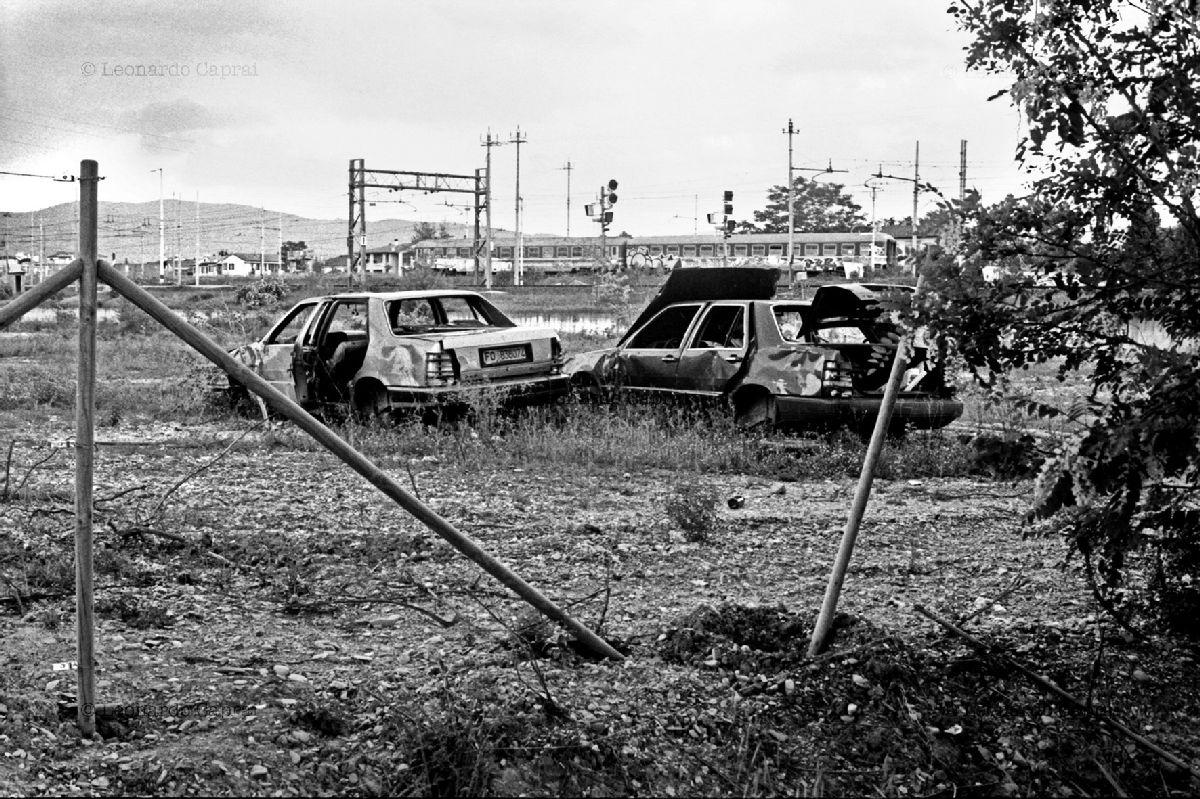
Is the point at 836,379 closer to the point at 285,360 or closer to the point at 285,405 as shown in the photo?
the point at 285,360

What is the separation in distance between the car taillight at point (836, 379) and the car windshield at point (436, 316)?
13.2ft

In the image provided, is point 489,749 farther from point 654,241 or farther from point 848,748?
point 654,241

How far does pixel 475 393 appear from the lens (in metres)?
12.4

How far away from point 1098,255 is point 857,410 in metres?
6.71

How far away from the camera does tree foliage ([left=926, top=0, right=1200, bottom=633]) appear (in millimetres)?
4297

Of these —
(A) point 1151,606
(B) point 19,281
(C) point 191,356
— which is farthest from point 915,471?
(B) point 19,281

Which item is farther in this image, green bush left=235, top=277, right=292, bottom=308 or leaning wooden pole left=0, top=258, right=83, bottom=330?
green bush left=235, top=277, right=292, bottom=308

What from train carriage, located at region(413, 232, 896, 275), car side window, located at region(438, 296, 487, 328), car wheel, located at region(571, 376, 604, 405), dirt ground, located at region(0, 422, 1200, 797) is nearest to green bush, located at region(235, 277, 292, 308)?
car side window, located at region(438, 296, 487, 328)

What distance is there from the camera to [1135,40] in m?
4.44

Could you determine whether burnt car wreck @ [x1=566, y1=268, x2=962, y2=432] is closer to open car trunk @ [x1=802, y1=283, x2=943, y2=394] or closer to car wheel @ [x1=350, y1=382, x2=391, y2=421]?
open car trunk @ [x1=802, y1=283, x2=943, y2=394]

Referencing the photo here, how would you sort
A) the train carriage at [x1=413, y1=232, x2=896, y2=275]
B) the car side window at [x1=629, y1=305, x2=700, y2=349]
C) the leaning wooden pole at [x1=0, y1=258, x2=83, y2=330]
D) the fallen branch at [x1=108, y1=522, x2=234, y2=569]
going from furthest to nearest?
the train carriage at [x1=413, y1=232, x2=896, y2=275]
the car side window at [x1=629, y1=305, x2=700, y2=349]
the fallen branch at [x1=108, y1=522, x2=234, y2=569]
the leaning wooden pole at [x1=0, y1=258, x2=83, y2=330]

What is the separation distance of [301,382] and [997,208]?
9.81 m

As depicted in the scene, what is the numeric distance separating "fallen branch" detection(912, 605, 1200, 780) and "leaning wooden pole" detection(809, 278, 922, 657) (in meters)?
0.43

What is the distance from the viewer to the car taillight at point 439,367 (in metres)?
12.4
